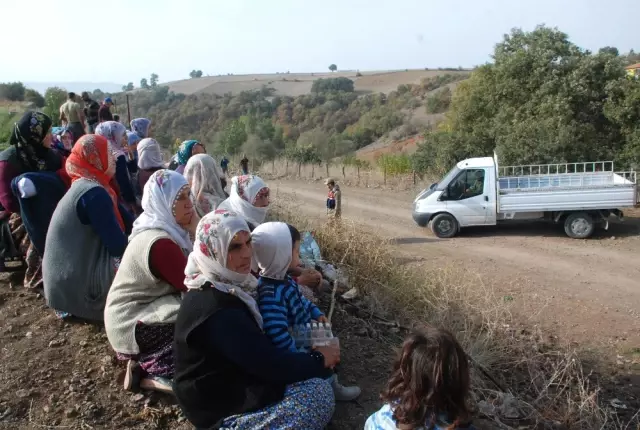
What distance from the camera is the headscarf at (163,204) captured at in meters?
3.43

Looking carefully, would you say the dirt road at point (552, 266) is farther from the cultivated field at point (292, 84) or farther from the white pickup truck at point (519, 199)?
the cultivated field at point (292, 84)

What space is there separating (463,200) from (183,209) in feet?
34.8

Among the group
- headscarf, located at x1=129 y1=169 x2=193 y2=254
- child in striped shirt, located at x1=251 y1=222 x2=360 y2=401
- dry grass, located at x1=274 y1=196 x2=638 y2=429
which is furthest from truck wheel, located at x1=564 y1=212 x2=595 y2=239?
headscarf, located at x1=129 y1=169 x2=193 y2=254

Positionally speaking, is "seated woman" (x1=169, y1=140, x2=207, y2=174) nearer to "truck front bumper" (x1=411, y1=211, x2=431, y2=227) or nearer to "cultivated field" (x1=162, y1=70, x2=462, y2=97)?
"truck front bumper" (x1=411, y1=211, x2=431, y2=227)

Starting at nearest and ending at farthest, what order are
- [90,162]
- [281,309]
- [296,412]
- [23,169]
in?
[296,412] < [281,309] < [90,162] < [23,169]

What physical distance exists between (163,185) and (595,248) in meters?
10.9

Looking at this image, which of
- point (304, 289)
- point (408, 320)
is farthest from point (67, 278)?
point (408, 320)

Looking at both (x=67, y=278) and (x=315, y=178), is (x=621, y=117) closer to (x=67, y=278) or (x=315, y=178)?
(x=315, y=178)

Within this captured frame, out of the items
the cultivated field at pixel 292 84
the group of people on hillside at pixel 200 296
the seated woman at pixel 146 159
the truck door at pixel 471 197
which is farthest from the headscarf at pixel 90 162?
the cultivated field at pixel 292 84

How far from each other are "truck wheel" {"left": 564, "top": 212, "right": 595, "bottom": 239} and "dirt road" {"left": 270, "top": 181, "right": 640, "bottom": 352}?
0.20m

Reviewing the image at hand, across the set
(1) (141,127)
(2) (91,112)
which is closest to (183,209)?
(1) (141,127)

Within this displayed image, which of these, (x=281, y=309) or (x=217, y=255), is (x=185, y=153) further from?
(x=217, y=255)

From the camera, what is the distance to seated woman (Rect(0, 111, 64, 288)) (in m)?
4.86

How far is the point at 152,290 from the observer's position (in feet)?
10.6
